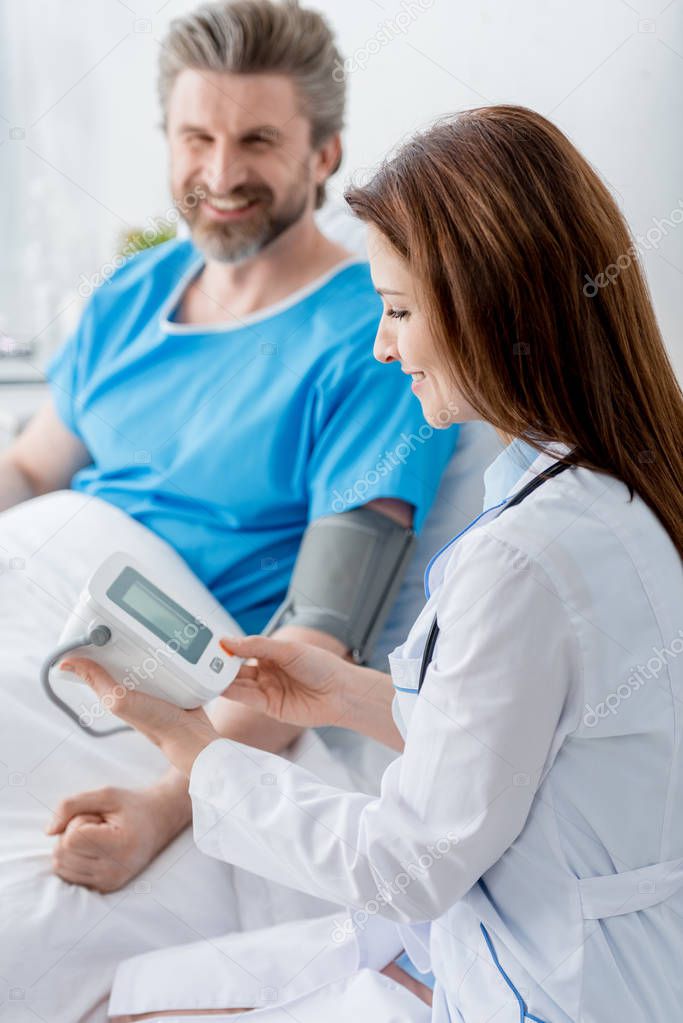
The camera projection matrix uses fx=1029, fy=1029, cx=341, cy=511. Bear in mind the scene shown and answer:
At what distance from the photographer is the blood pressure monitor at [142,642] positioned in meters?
0.96

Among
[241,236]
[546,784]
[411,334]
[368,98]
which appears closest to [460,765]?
[546,784]

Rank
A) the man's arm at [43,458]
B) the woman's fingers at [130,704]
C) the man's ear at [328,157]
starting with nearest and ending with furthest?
the woman's fingers at [130,704], the man's ear at [328,157], the man's arm at [43,458]

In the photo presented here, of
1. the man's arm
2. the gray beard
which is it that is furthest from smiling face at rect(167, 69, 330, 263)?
the man's arm

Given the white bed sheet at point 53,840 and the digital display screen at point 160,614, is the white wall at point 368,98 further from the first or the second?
the white bed sheet at point 53,840

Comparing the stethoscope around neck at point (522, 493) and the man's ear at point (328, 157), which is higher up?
the man's ear at point (328, 157)

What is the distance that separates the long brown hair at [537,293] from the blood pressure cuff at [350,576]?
1.74ft

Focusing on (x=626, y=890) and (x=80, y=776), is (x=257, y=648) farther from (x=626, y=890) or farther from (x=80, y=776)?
(x=626, y=890)

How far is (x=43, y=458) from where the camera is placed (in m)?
1.75

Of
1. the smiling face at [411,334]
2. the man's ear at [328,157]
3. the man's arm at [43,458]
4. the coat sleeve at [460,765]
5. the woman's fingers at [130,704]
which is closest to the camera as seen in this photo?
the coat sleeve at [460,765]

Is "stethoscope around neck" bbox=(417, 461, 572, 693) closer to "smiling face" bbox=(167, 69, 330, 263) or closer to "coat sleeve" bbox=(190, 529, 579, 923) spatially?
"coat sleeve" bbox=(190, 529, 579, 923)

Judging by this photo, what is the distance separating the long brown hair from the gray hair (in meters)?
0.80

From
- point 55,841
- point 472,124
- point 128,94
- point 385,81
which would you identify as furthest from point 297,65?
point 128,94

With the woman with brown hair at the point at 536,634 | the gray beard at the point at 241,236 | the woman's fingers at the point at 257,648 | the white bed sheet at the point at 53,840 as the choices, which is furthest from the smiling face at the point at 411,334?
the gray beard at the point at 241,236

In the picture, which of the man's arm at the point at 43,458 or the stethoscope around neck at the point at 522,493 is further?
the man's arm at the point at 43,458
